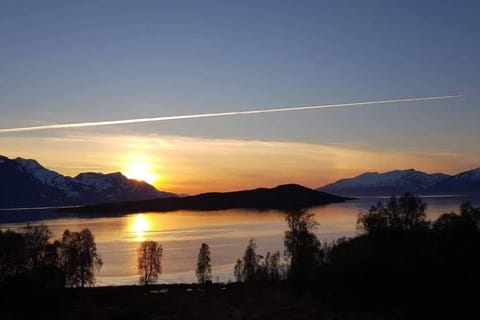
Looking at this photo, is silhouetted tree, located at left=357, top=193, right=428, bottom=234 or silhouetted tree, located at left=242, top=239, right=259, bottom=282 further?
silhouetted tree, located at left=242, top=239, right=259, bottom=282

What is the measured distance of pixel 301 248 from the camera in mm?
77312

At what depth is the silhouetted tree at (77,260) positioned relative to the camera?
88.6 m

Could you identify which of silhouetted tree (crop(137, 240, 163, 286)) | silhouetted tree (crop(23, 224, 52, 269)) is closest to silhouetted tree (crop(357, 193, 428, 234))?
silhouetted tree (crop(137, 240, 163, 286))

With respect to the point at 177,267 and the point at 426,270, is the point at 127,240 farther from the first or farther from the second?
the point at 426,270

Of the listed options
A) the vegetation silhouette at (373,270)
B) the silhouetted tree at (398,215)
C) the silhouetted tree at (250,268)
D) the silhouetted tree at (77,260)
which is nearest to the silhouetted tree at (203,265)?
the silhouetted tree at (250,268)

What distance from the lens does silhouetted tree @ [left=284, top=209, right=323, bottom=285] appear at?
68.2 m

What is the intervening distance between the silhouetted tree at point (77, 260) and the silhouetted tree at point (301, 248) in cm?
3340

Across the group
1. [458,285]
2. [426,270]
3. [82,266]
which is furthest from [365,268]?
[82,266]

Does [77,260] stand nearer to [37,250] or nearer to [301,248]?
[37,250]

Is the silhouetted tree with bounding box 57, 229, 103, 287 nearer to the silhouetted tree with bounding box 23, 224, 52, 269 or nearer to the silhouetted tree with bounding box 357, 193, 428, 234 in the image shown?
the silhouetted tree with bounding box 23, 224, 52, 269

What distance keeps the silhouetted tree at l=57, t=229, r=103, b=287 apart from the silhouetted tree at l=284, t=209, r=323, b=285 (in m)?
33.4

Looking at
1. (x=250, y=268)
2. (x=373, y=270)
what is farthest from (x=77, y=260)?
(x=373, y=270)

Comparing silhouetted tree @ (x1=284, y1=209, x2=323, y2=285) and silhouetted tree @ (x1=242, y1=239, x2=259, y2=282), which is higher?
silhouetted tree @ (x1=284, y1=209, x2=323, y2=285)

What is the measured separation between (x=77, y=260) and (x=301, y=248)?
38.1 metres
